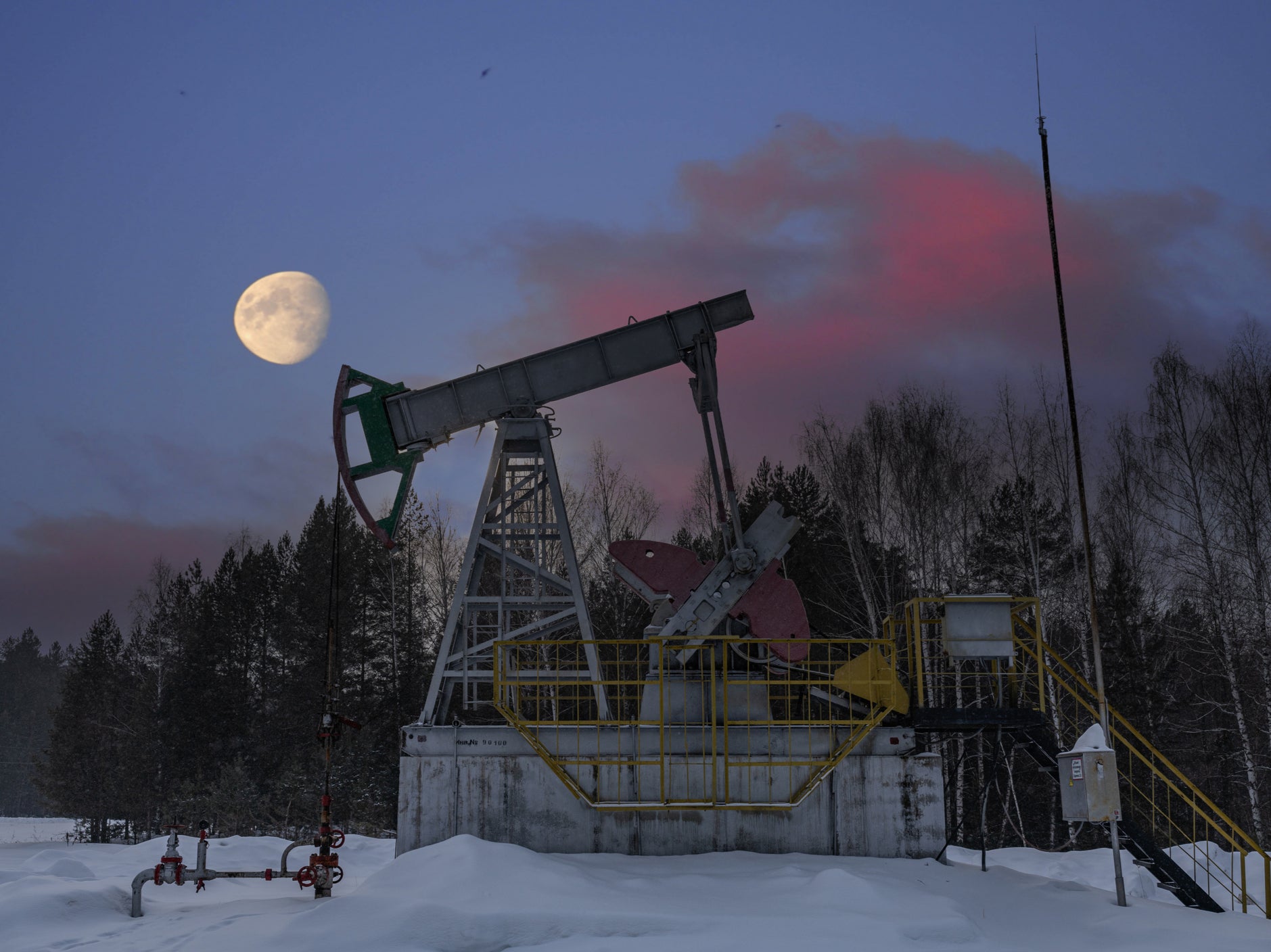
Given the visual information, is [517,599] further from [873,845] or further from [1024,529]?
[1024,529]

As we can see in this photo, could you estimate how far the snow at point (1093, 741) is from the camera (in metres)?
9.66

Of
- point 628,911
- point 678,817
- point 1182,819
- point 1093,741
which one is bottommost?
point 1182,819

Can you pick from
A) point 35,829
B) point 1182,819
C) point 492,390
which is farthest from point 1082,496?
point 35,829

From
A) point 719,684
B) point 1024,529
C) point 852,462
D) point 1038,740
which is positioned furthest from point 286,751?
point 1038,740

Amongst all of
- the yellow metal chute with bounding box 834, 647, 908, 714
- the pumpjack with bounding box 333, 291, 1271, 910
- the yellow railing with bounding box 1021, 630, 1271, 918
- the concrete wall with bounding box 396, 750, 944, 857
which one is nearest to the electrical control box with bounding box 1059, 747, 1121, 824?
the yellow railing with bounding box 1021, 630, 1271, 918

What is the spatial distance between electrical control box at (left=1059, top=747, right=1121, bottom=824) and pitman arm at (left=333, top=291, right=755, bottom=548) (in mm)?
5950

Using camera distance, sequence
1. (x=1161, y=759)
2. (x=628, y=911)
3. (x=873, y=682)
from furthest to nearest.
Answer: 1. (x=873, y=682)
2. (x=1161, y=759)
3. (x=628, y=911)

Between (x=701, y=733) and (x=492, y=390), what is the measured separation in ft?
14.8

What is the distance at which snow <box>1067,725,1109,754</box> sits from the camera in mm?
9656

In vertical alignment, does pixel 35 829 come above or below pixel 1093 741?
below

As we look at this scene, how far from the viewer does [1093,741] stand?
9.72 m

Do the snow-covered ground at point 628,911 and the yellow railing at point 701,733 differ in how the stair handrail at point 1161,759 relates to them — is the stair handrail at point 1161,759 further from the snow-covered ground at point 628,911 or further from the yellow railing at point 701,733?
the yellow railing at point 701,733

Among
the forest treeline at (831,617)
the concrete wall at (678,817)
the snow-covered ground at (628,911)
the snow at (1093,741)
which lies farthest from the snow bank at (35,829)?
the snow at (1093,741)

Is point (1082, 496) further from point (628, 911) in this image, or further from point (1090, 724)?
point (1090, 724)
